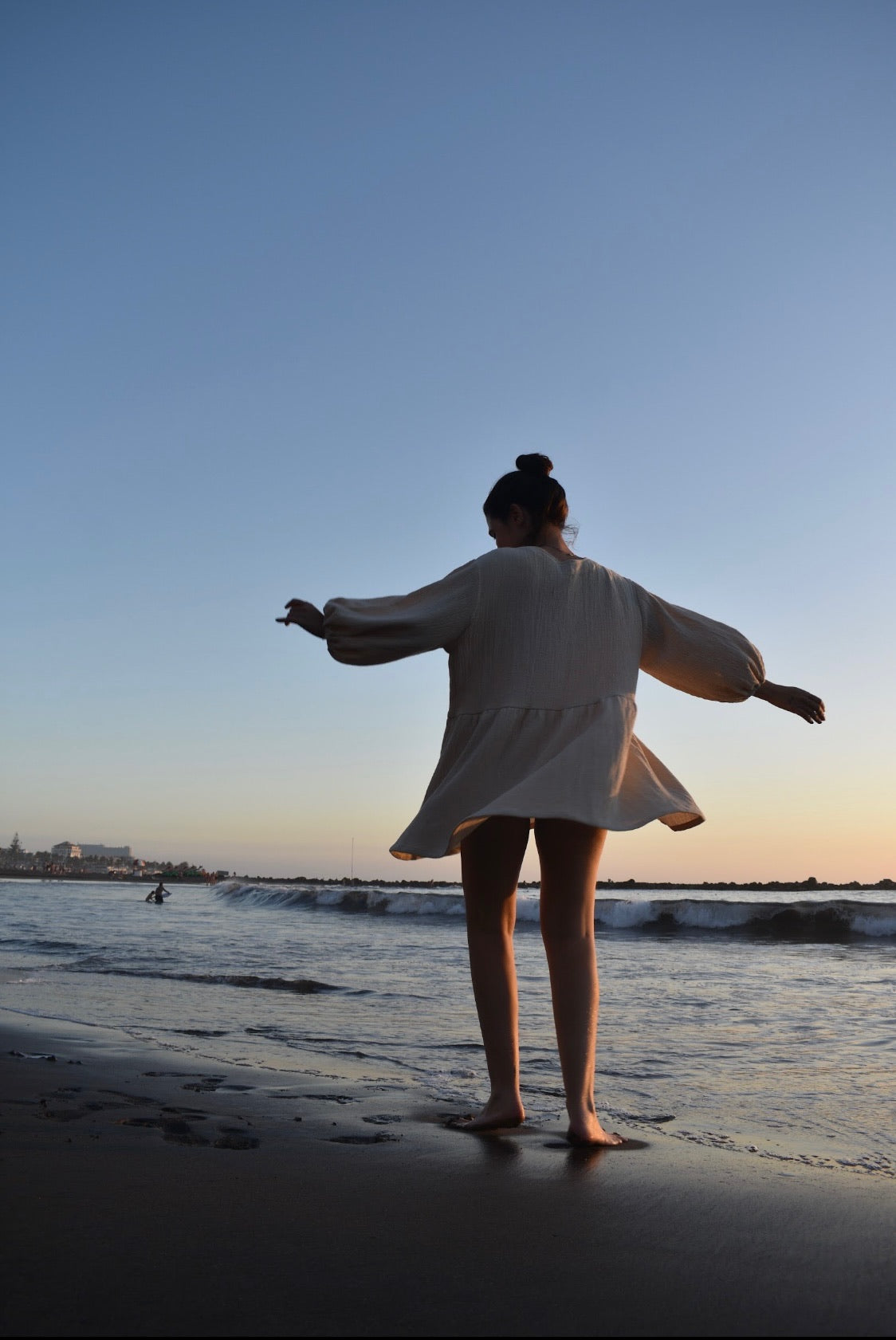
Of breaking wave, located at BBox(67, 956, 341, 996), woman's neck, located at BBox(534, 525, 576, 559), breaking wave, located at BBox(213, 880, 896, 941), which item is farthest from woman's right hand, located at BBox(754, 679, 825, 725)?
breaking wave, located at BBox(213, 880, 896, 941)

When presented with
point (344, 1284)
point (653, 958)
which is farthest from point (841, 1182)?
point (653, 958)

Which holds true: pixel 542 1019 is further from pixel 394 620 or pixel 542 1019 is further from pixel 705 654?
pixel 394 620

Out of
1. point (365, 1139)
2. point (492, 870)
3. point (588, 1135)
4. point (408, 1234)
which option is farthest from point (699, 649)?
point (408, 1234)

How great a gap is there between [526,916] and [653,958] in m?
14.0

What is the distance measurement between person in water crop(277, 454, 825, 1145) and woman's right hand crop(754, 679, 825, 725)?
1.48 ft

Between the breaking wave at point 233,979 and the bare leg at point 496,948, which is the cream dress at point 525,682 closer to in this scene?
the bare leg at point 496,948

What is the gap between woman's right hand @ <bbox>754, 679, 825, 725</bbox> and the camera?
2.83 meters

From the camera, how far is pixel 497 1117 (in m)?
2.54

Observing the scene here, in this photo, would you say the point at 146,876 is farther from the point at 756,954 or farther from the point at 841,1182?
the point at 841,1182

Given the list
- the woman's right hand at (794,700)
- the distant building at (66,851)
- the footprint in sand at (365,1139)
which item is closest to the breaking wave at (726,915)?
the woman's right hand at (794,700)

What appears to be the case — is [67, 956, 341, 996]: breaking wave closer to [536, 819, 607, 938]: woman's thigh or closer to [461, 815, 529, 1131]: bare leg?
[461, 815, 529, 1131]: bare leg

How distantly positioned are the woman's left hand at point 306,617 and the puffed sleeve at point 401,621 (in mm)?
46

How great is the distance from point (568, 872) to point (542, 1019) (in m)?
2.92

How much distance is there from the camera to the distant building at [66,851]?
171 m
